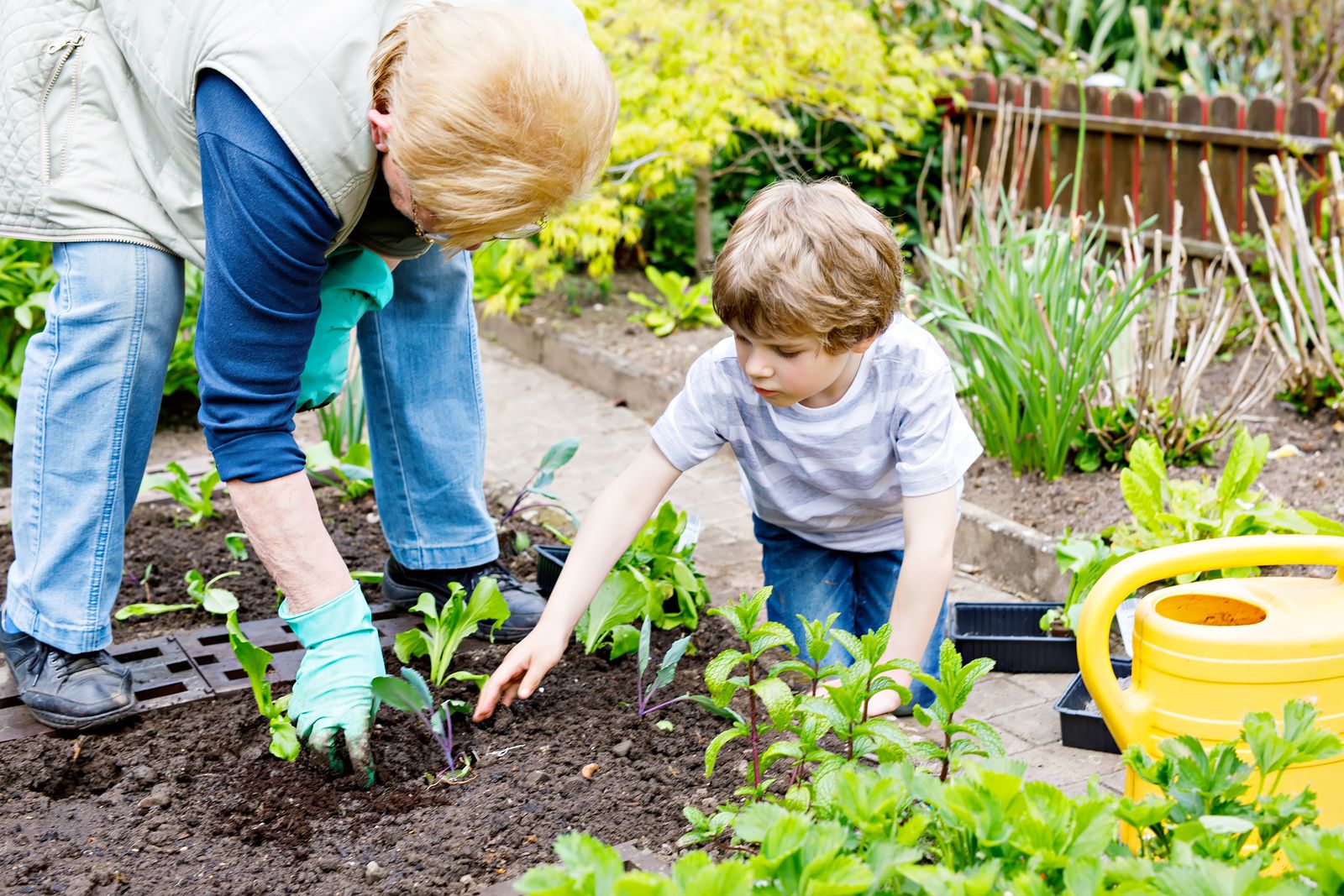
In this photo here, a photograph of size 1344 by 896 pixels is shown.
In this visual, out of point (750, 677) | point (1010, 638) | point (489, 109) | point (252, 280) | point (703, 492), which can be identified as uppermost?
point (489, 109)

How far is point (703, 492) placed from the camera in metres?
3.96

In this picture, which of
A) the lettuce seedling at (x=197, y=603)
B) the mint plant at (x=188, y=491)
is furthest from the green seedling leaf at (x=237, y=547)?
the mint plant at (x=188, y=491)

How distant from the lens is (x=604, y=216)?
517 cm

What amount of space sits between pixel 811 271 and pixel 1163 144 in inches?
171

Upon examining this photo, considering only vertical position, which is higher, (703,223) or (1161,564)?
(1161,564)

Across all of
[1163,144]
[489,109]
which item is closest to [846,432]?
[489,109]

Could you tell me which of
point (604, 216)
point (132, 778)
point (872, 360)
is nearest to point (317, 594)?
point (132, 778)

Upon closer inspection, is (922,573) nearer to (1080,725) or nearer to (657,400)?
(1080,725)

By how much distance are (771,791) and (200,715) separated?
104 centimetres

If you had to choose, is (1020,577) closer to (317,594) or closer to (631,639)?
(631,639)

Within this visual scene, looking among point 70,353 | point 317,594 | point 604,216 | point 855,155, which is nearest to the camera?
point 317,594

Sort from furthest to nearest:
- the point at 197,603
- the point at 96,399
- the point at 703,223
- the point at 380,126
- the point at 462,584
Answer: the point at 703,223 < the point at 197,603 < the point at 462,584 < the point at 96,399 < the point at 380,126

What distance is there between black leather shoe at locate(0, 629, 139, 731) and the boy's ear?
1.39m

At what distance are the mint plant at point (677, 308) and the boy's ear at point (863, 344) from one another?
9.73ft
